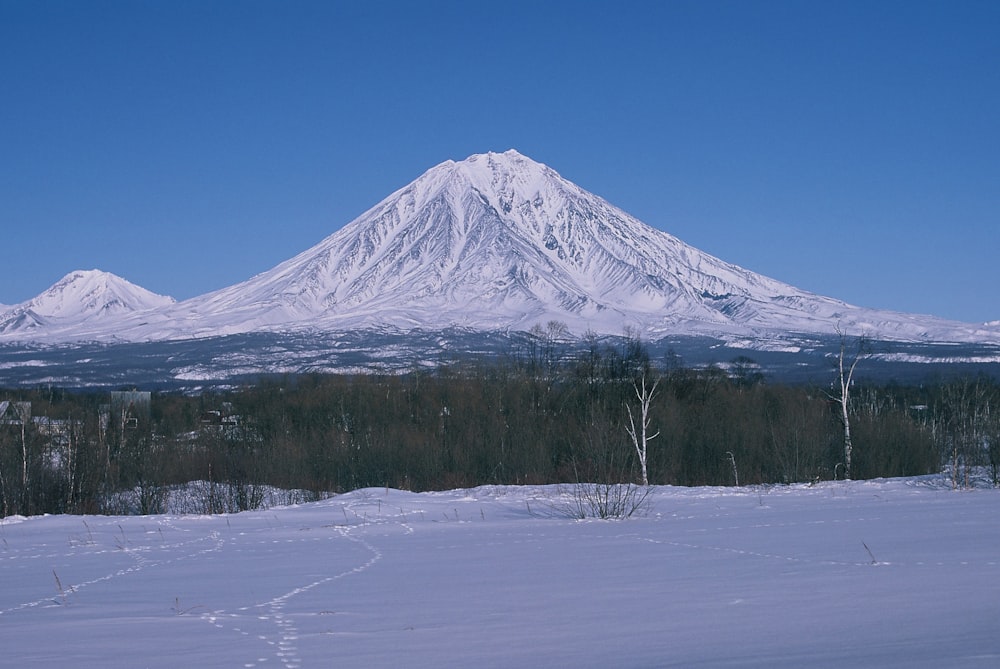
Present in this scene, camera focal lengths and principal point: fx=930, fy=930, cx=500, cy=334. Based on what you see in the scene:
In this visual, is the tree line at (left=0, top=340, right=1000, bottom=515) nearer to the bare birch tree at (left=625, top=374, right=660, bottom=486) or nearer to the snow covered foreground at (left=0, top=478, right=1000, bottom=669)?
the bare birch tree at (left=625, top=374, right=660, bottom=486)

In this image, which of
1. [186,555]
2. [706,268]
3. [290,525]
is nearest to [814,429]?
[290,525]

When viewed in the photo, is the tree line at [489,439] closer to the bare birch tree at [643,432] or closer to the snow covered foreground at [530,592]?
the bare birch tree at [643,432]

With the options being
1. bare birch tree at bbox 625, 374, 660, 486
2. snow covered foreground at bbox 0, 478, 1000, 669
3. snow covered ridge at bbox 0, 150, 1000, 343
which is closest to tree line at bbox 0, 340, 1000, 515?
bare birch tree at bbox 625, 374, 660, 486

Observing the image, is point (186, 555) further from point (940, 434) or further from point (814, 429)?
point (940, 434)

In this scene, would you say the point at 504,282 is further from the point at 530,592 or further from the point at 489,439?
the point at 530,592

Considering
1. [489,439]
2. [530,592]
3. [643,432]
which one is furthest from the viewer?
[489,439]

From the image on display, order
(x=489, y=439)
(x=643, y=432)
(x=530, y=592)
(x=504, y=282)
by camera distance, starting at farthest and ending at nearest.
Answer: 1. (x=504, y=282)
2. (x=489, y=439)
3. (x=643, y=432)
4. (x=530, y=592)

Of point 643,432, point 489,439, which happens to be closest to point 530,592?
point 643,432
